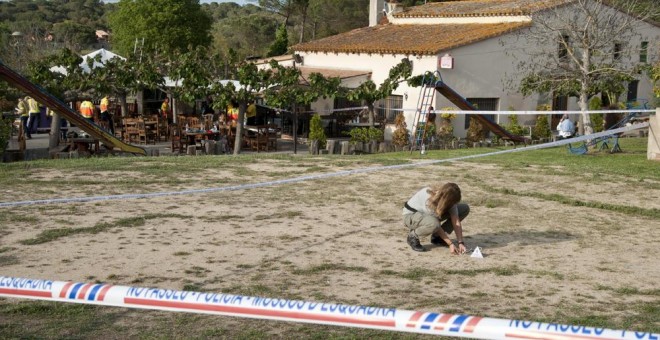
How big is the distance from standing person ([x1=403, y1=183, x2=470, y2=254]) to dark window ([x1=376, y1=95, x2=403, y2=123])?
67.9ft

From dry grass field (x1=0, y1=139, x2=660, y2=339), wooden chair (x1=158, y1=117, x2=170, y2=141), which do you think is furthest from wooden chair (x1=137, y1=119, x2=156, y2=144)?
dry grass field (x1=0, y1=139, x2=660, y2=339)

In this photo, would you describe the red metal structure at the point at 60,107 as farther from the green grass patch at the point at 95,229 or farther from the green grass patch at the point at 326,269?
the green grass patch at the point at 326,269

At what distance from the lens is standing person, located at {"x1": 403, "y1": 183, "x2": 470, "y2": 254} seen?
897cm

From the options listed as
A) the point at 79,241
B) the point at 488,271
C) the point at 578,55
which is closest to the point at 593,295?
the point at 488,271

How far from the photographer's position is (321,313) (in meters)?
4.23

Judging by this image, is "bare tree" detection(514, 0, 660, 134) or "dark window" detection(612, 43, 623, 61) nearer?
"bare tree" detection(514, 0, 660, 134)

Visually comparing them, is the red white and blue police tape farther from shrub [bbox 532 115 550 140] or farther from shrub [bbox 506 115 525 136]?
shrub [bbox 532 115 550 140]

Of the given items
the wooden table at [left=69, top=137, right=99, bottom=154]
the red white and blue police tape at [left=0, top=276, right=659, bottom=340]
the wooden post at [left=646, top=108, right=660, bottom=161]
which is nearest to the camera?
the red white and blue police tape at [left=0, top=276, right=659, bottom=340]

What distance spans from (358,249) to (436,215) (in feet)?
3.25

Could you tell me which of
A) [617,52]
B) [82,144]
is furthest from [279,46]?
[82,144]

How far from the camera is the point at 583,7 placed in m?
22.5

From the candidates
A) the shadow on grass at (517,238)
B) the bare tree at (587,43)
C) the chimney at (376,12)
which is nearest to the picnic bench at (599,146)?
the bare tree at (587,43)

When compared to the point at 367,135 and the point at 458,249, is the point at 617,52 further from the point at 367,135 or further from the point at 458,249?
the point at 458,249

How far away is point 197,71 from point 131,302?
19977 mm
